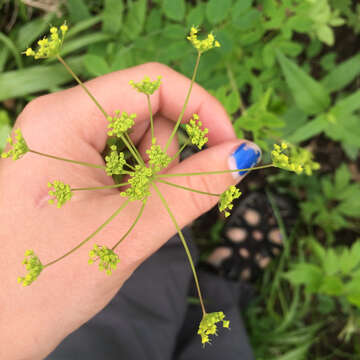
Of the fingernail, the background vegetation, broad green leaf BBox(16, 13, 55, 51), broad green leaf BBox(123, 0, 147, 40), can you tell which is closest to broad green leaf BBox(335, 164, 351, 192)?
the background vegetation

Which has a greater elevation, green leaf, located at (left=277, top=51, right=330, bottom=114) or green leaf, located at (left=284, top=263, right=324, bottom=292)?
green leaf, located at (left=277, top=51, right=330, bottom=114)

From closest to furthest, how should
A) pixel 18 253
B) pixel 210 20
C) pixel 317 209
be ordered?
pixel 18 253, pixel 210 20, pixel 317 209

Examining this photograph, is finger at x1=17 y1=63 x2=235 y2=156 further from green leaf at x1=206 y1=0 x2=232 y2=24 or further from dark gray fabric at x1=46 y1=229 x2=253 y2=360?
dark gray fabric at x1=46 y1=229 x2=253 y2=360

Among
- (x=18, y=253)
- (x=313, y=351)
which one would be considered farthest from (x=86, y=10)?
(x=313, y=351)

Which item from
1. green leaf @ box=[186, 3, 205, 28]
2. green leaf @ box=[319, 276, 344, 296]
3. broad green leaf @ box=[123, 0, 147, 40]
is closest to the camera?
green leaf @ box=[186, 3, 205, 28]

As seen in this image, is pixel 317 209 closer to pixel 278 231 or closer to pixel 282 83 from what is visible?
pixel 278 231

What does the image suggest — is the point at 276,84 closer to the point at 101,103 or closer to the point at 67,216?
the point at 101,103

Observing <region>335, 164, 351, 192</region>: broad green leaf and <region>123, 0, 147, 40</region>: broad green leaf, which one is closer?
<region>123, 0, 147, 40</region>: broad green leaf
